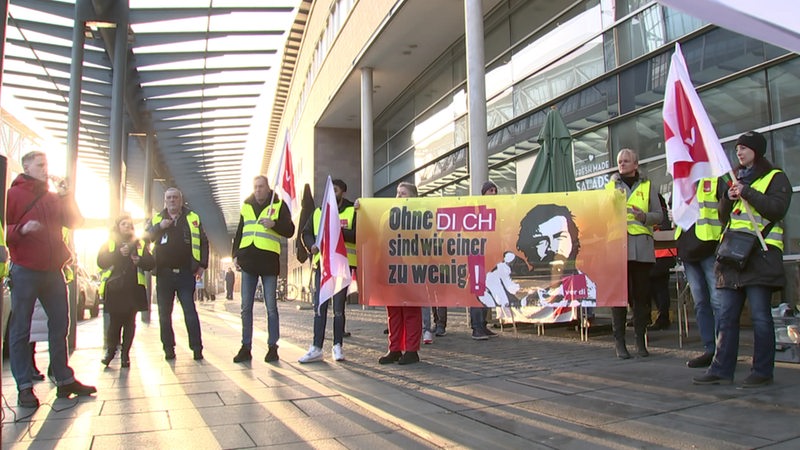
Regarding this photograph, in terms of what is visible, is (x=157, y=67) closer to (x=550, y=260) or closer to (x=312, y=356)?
(x=312, y=356)

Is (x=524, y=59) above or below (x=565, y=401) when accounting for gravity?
above

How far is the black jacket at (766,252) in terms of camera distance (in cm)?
402

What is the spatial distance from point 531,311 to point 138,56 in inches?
554

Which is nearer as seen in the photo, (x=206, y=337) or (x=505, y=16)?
(x=206, y=337)

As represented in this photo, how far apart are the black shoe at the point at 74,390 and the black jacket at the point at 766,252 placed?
495 centimetres

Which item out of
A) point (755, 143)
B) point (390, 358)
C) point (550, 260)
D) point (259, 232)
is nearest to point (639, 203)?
point (550, 260)

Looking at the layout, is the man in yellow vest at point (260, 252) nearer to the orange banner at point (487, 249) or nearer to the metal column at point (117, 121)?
the orange banner at point (487, 249)

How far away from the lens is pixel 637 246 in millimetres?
5762

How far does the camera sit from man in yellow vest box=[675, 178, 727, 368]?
15.9 feet

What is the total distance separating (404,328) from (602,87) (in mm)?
7335

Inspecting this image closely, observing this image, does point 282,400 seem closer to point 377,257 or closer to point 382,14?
point 377,257

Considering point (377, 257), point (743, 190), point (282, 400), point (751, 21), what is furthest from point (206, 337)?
point (751, 21)

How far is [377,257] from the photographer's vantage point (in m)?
6.13

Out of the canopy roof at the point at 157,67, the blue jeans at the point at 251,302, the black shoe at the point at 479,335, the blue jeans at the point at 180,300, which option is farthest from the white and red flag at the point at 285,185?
the canopy roof at the point at 157,67
